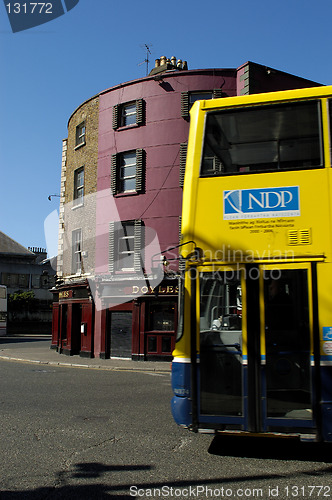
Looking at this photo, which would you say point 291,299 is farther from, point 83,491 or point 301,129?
point 83,491

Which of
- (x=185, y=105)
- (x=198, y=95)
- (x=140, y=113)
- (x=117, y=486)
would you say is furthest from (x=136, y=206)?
(x=117, y=486)

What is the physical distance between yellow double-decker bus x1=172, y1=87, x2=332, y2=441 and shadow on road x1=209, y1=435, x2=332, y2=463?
43cm

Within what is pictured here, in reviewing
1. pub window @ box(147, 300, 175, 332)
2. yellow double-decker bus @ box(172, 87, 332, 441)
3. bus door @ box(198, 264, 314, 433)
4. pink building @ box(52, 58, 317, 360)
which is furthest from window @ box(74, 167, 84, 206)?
bus door @ box(198, 264, 314, 433)

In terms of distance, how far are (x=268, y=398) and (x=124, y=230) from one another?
1674 centimetres

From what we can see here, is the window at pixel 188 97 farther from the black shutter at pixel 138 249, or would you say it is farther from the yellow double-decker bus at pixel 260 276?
the yellow double-decker bus at pixel 260 276

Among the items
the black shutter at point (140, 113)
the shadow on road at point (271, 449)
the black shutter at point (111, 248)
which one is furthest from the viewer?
the black shutter at point (140, 113)

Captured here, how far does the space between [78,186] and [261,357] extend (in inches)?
820

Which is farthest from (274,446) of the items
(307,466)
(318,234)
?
(318,234)

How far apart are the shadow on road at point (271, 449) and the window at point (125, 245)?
48.5 ft

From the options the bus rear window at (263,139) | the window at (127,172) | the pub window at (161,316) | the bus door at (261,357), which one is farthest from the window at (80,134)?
the bus door at (261,357)

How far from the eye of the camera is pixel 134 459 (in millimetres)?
5785

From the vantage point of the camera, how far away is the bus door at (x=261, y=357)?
19.6 feet

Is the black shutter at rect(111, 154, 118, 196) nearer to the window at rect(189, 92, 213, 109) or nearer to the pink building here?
the pink building

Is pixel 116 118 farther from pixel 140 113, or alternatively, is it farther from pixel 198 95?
pixel 198 95
